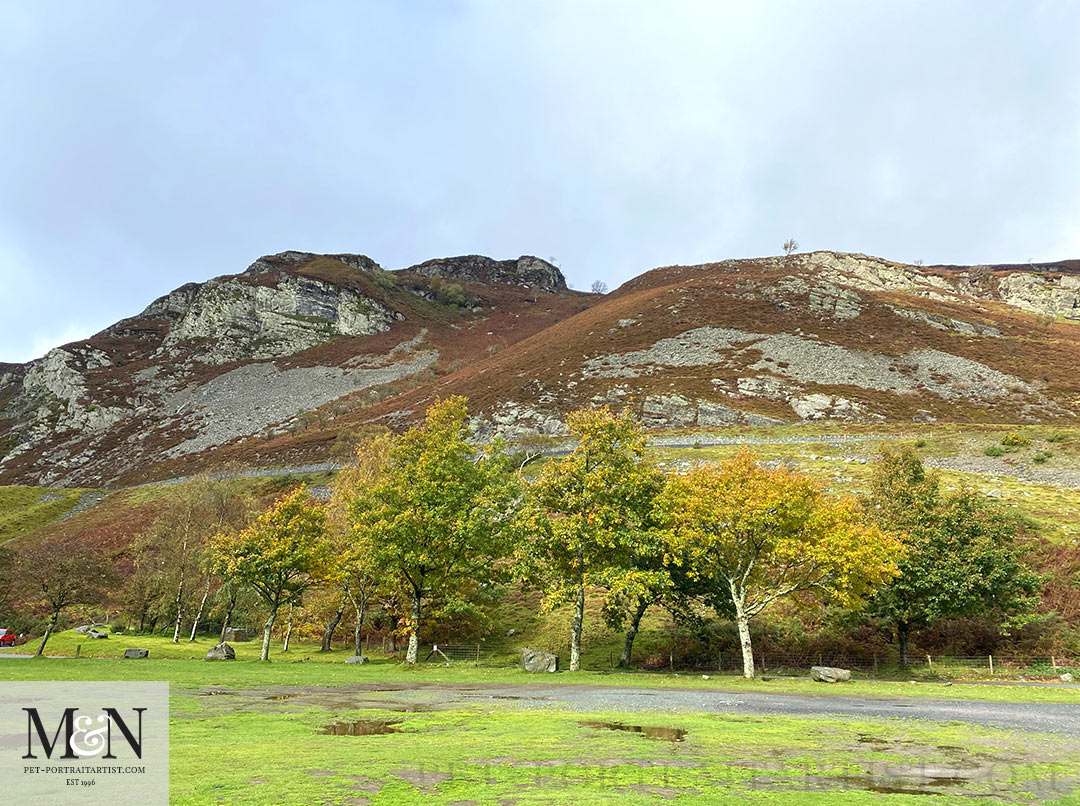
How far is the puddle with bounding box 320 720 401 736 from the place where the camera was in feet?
33.4

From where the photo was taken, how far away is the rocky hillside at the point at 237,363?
97.4 m

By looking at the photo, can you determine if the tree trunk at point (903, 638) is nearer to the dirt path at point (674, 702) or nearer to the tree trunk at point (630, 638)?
the dirt path at point (674, 702)

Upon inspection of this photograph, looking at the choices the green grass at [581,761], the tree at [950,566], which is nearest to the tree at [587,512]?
the tree at [950,566]

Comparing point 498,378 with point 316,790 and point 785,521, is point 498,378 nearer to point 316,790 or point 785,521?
point 785,521

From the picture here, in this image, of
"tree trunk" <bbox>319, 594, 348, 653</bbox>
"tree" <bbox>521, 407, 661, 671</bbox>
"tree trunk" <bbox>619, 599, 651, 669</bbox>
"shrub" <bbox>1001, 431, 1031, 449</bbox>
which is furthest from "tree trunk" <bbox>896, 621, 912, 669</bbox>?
"shrub" <bbox>1001, 431, 1031, 449</bbox>

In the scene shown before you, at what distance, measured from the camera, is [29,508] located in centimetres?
7131

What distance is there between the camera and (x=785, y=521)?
2662cm

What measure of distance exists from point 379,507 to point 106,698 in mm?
21276

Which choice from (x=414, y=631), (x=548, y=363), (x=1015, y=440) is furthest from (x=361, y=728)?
(x=548, y=363)

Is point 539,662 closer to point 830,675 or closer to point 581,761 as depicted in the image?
point 830,675

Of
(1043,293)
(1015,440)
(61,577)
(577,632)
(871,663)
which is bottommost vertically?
(871,663)

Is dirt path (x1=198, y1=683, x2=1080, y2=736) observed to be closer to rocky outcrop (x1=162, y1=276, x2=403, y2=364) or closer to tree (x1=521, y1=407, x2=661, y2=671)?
tree (x1=521, y1=407, x2=661, y2=671)

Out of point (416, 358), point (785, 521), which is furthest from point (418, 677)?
point (416, 358)

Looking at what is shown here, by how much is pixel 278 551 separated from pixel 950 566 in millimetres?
33789
